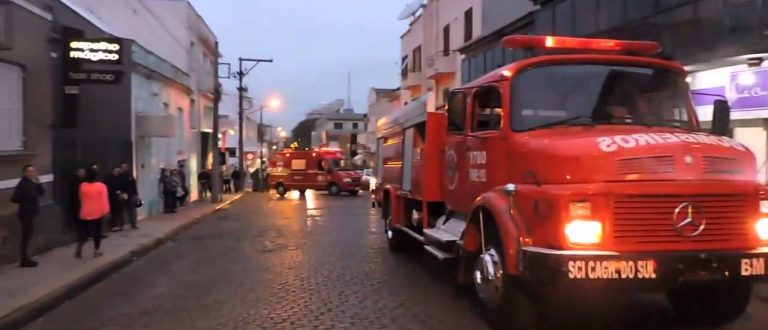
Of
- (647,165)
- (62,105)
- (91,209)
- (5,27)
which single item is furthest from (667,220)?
(62,105)

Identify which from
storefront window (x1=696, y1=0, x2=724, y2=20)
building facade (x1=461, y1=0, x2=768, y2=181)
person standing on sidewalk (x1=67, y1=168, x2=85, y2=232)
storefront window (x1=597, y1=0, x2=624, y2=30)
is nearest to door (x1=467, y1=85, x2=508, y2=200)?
building facade (x1=461, y1=0, x2=768, y2=181)

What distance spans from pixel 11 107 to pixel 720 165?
33.7 feet

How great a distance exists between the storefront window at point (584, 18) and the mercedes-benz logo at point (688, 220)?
39.6ft

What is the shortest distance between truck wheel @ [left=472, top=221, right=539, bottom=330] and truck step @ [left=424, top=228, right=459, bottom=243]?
127 centimetres

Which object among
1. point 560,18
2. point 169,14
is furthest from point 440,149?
point 169,14

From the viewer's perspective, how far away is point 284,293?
9.08m

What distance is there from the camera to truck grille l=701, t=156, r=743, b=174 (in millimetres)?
5816

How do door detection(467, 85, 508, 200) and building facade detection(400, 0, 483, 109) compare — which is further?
building facade detection(400, 0, 483, 109)

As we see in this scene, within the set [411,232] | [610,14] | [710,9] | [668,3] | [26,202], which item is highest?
[610,14]

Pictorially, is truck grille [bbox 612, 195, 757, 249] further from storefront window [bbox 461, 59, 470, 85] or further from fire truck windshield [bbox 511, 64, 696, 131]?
storefront window [bbox 461, 59, 470, 85]

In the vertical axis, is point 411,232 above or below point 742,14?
below

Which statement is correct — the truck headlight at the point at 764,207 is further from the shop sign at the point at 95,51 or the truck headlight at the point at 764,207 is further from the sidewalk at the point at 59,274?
the shop sign at the point at 95,51

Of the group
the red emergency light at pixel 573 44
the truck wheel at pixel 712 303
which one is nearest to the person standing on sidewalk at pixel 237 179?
the red emergency light at pixel 573 44

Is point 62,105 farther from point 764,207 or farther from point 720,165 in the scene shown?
point 764,207
